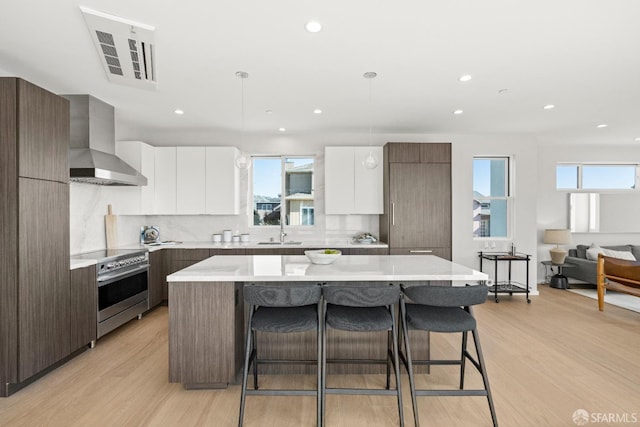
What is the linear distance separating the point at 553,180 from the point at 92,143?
291 inches

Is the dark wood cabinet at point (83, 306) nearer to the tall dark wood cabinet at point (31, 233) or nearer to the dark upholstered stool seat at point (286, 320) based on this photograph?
the tall dark wood cabinet at point (31, 233)

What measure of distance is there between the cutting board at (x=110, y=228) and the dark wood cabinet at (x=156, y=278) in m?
0.54

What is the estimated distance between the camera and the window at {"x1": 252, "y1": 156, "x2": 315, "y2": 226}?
567cm

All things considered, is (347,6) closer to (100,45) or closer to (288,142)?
(100,45)

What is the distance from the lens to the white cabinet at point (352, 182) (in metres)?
5.23

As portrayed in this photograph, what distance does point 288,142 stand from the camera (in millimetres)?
5574

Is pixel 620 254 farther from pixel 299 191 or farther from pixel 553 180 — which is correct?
pixel 299 191

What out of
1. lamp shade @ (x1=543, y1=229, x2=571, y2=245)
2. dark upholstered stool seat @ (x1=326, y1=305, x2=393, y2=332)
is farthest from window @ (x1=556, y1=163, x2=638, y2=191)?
dark upholstered stool seat @ (x1=326, y1=305, x2=393, y2=332)

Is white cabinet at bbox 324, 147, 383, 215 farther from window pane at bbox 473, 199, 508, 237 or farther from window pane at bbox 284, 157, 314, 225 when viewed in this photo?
window pane at bbox 473, 199, 508, 237

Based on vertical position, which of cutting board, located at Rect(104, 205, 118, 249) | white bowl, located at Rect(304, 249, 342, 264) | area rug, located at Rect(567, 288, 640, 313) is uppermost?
cutting board, located at Rect(104, 205, 118, 249)

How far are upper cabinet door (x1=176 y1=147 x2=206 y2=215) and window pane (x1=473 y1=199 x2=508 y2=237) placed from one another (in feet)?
14.7

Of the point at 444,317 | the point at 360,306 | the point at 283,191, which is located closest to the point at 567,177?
the point at 283,191

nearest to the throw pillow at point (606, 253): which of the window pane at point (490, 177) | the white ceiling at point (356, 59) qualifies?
the window pane at point (490, 177)

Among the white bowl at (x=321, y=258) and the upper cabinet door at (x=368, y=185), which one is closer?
the white bowl at (x=321, y=258)
